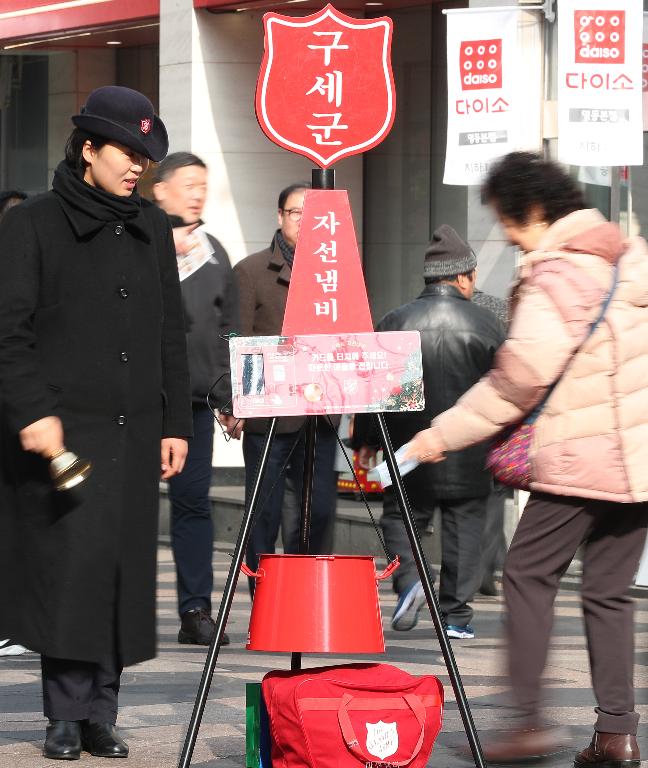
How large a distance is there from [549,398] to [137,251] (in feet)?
4.51

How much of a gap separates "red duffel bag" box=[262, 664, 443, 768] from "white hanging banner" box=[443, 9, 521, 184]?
6291 millimetres

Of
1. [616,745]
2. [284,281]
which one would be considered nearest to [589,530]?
[616,745]

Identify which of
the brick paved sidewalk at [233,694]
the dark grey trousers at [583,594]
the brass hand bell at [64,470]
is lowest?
the brick paved sidewalk at [233,694]

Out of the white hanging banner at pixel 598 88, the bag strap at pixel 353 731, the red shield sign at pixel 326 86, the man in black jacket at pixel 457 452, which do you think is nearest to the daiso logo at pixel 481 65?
the white hanging banner at pixel 598 88

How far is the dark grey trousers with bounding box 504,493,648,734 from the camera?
5543 mm

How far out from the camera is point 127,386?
18.7 feet

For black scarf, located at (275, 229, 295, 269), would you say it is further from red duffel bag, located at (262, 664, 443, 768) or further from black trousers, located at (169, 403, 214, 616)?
red duffel bag, located at (262, 664, 443, 768)

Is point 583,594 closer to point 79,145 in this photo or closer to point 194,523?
point 79,145

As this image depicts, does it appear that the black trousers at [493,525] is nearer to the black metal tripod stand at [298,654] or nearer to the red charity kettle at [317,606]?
the black metal tripod stand at [298,654]

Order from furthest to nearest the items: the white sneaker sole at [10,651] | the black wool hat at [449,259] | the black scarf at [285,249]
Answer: the black wool hat at [449,259] → the black scarf at [285,249] → the white sneaker sole at [10,651]

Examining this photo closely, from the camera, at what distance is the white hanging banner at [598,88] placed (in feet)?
34.2

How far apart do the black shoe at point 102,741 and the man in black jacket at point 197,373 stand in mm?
2577

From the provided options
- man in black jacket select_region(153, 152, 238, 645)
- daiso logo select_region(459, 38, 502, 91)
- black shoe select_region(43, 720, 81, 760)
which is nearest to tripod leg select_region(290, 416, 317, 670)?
black shoe select_region(43, 720, 81, 760)

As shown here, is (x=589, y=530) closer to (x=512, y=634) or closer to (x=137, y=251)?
(x=512, y=634)
